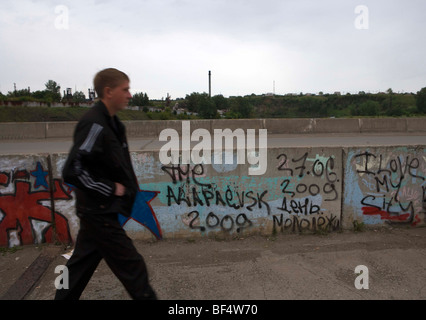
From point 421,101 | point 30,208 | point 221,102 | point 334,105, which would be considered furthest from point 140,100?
point 30,208

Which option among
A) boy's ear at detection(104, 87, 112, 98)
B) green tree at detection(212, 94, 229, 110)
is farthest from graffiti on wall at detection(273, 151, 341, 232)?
green tree at detection(212, 94, 229, 110)

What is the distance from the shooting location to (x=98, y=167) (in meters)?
2.21

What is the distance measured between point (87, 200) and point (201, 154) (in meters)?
2.20

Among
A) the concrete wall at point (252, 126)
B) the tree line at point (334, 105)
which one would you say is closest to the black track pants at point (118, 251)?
the concrete wall at point (252, 126)

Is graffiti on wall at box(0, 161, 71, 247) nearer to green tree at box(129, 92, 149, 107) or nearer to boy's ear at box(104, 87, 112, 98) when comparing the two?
boy's ear at box(104, 87, 112, 98)

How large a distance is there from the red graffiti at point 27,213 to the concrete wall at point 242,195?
1 centimetres

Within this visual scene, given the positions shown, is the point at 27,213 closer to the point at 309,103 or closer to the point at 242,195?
the point at 242,195

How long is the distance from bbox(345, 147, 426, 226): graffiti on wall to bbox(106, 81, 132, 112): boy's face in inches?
128

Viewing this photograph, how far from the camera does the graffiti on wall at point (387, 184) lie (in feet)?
14.8

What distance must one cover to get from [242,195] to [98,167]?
2.49m

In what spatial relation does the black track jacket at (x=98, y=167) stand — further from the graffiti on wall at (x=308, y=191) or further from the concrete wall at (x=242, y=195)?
the graffiti on wall at (x=308, y=191)

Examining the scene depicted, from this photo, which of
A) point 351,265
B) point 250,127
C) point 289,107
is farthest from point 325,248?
point 289,107

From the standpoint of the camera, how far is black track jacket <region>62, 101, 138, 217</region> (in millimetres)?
2117
